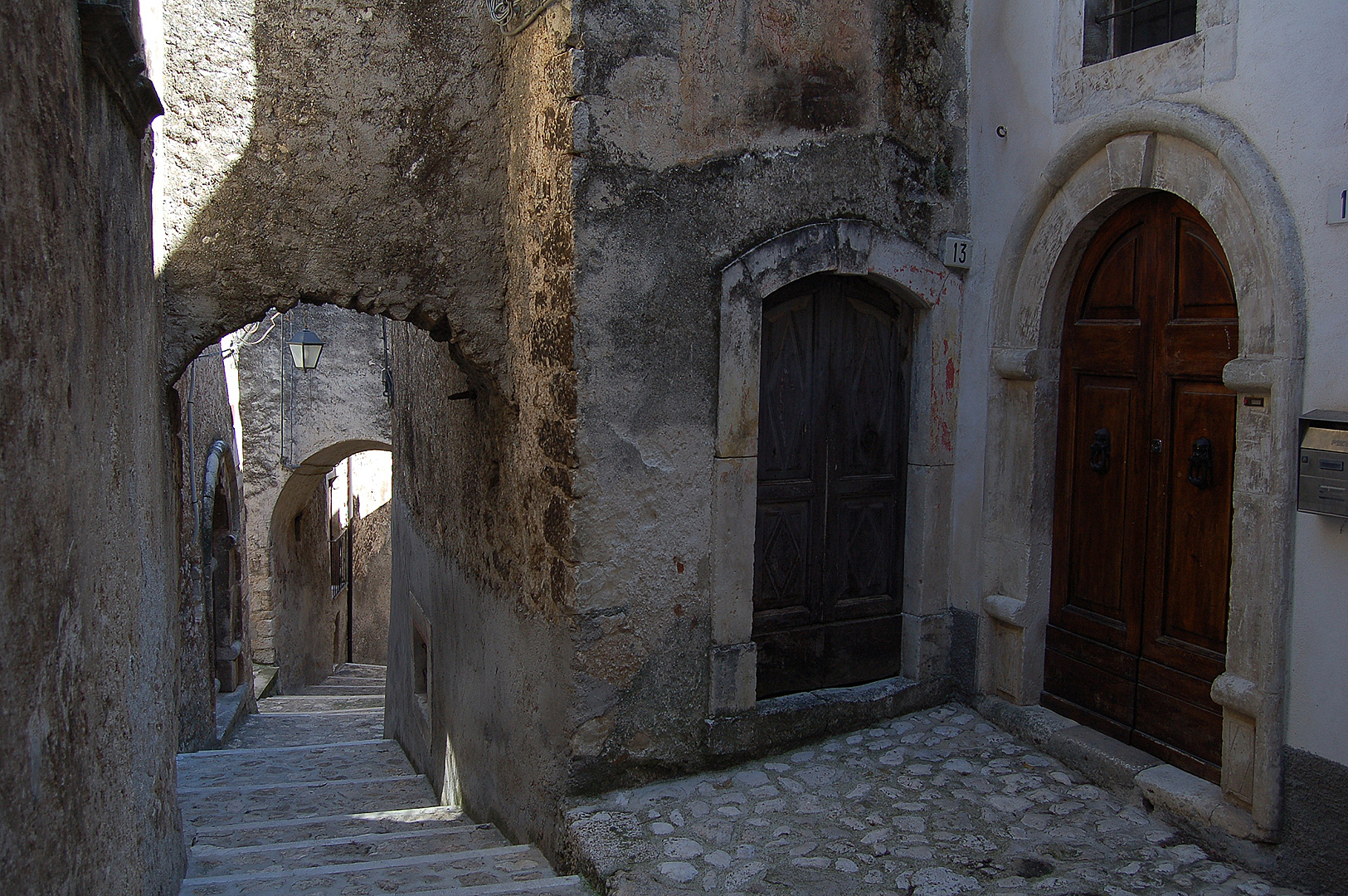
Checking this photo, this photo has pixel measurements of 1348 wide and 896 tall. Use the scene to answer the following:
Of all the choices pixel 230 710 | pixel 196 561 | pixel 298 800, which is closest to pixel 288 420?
pixel 196 561

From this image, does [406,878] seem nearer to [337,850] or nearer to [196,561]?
[337,850]

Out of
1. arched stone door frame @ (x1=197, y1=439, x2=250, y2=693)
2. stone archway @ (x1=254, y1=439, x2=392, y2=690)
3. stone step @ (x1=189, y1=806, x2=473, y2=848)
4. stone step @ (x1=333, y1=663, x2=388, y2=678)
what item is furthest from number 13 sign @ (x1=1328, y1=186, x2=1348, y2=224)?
stone step @ (x1=333, y1=663, x2=388, y2=678)

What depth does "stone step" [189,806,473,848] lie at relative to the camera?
194 inches

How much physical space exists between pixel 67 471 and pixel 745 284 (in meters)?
2.64

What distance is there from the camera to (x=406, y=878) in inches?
155

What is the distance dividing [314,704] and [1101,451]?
9.39m

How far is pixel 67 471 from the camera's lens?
2303mm

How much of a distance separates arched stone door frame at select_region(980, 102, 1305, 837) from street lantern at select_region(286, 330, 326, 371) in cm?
670

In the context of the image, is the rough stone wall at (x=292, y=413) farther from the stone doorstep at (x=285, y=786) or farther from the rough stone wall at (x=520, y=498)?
the rough stone wall at (x=520, y=498)

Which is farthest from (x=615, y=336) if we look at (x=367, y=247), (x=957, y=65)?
(x=957, y=65)

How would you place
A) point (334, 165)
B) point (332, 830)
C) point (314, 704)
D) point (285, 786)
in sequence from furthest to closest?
point (314, 704), point (285, 786), point (332, 830), point (334, 165)

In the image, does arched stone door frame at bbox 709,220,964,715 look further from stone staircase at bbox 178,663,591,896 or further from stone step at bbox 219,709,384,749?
stone step at bbox 219,709,384,749

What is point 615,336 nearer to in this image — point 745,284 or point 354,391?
point 745,284

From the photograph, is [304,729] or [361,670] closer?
[304,729]
